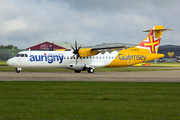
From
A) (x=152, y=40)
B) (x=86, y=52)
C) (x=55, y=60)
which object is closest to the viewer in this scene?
(x=55, y=60)

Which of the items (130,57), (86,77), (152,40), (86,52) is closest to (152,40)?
(152,40)

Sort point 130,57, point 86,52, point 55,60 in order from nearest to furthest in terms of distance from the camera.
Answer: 1. point 55,60
2. point 86,52
3. point 130,57

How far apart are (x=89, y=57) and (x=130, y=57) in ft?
22.0

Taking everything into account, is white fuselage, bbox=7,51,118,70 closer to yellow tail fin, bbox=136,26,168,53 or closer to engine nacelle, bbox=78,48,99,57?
engine nacelle, bbox=78,48,99,57

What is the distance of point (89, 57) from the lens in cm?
3412

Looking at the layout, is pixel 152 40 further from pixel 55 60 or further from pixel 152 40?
pixel 55 60

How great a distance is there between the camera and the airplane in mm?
30969

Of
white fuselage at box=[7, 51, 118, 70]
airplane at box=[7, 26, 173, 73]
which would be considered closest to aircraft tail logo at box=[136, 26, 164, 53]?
airplane at box=[7, 26, 173, 73]

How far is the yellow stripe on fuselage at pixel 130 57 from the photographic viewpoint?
35188 millimetres

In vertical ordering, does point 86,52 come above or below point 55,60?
above
